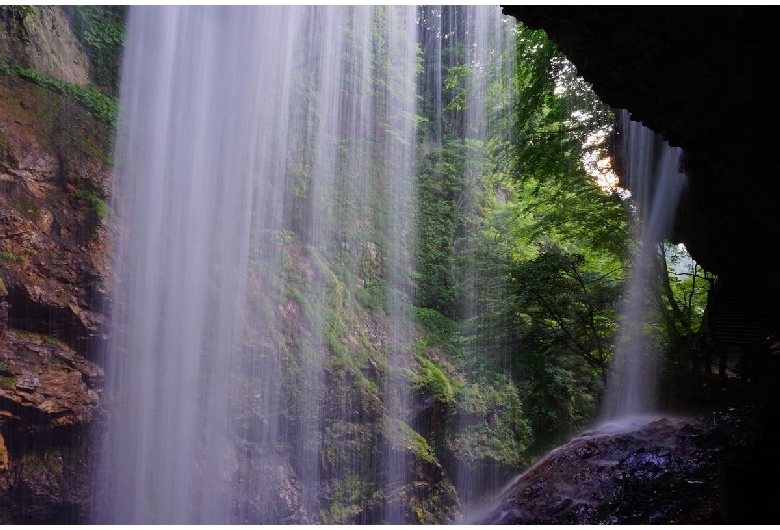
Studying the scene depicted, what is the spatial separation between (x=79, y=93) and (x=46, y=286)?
163 inches

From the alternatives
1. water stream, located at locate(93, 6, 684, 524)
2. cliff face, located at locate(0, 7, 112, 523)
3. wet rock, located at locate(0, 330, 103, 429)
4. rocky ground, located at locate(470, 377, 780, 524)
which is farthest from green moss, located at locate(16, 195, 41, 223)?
rocky ground, located at locate(470, 377, 780, 524)

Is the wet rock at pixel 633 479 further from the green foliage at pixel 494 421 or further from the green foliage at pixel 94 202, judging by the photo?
the green foliage at pixel 94 202

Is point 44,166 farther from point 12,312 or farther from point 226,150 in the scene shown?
point 226,150

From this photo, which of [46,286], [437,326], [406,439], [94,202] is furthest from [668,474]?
[94,202]

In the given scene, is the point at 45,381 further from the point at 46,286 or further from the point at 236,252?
the point at 236,252

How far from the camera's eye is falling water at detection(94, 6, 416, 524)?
919 cm

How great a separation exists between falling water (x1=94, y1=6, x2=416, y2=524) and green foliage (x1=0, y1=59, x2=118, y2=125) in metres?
→ 0.39

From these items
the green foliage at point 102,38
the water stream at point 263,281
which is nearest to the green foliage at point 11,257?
the water stream at point 263,281

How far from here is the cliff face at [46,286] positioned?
24.9ft

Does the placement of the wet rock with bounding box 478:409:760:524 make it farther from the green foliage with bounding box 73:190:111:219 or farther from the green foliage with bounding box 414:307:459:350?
the green foliage with bounding box 73:190:111:219

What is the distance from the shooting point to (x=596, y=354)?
38.2 feet

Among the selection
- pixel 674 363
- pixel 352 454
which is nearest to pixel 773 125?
pixel 674 363

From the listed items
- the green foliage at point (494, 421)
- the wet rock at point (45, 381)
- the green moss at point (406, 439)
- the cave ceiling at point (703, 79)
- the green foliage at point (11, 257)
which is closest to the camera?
the cave ceiling at point (703, 79)

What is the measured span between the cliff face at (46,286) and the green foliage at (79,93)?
0.14 metres
